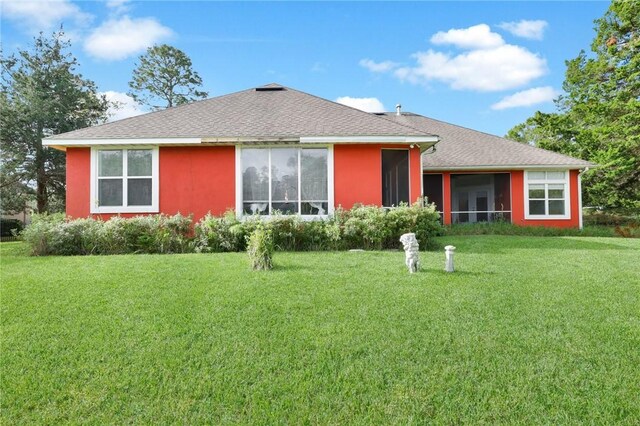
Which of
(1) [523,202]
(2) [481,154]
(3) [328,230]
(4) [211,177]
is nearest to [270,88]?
(4) [211,177]

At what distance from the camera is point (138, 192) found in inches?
462

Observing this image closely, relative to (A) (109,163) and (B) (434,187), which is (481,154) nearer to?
(B) (434,187)

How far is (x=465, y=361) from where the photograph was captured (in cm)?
385

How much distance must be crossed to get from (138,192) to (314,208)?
5.24 metres

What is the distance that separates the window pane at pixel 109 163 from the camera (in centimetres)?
1173

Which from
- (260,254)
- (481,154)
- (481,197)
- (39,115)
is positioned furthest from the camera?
(39,115)

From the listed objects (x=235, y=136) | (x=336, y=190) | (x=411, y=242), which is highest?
(x=235, y=136)

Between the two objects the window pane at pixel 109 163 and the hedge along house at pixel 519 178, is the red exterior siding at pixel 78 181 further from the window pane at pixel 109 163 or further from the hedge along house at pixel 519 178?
the hedge along house at pixel 519 178

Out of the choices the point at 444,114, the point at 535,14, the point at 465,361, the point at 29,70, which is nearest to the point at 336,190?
the point at 465,361

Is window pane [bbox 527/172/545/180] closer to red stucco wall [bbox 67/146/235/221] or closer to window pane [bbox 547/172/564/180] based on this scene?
window pane [bbox 547/172/564/180]

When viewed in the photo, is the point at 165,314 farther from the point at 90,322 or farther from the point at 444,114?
the point at 444,114

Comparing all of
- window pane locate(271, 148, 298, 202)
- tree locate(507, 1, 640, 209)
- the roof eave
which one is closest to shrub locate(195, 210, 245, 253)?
window pane locate(271, 148, 298, 202)

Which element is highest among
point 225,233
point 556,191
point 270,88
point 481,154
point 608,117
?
point 608,117

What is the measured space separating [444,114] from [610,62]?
929 centimetres
